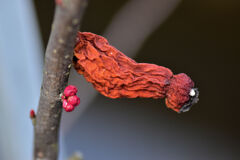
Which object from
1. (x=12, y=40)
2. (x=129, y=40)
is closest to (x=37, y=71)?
(x=12, y=40)

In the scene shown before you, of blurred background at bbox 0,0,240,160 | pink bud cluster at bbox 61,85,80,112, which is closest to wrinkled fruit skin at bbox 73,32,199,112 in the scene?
pink bud cluster at bbox 61,85,80,112

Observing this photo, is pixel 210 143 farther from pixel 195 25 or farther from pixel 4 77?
pixel 4 77

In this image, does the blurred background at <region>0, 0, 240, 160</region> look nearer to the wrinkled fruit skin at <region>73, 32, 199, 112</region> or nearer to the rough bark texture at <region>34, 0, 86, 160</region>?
the rough bark texture at <region>34, 0, 86, 160</region>

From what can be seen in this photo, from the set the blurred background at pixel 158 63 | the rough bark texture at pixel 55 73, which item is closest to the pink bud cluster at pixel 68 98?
the rough bark texture at pixel 55 73

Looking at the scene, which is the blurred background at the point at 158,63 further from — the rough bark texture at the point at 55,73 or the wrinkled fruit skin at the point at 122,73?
the wrinkled fruit skin at the point at 122,73

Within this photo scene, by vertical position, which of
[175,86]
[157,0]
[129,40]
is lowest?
[129,40]
